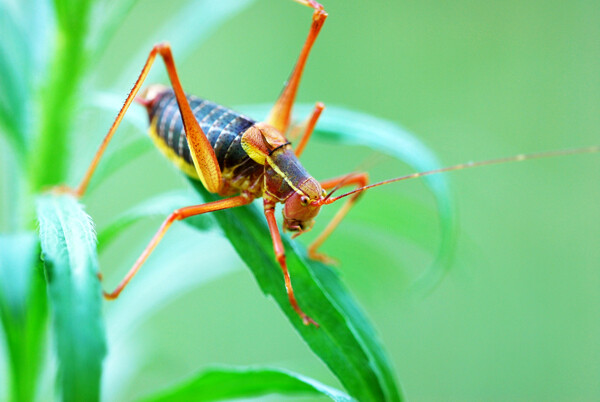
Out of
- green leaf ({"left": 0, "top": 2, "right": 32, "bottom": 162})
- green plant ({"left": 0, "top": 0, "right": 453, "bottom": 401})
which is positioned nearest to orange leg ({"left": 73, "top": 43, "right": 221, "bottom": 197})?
green plant ({"left": 0, "top": 0, "right": 453, "bottom": 401})

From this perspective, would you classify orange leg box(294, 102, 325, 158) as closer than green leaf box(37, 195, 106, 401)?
No

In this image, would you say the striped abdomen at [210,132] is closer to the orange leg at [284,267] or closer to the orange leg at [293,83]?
the orange leg at [293,83]

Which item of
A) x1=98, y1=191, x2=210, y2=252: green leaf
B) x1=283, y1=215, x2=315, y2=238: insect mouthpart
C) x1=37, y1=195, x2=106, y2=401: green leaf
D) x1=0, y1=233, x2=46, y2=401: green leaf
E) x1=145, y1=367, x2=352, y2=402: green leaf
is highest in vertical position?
x1=98, y1=191, x2=210, y2=252: green leaf

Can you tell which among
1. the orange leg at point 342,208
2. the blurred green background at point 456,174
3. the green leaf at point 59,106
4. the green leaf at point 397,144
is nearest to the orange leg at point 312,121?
the green leaf at point 397,144

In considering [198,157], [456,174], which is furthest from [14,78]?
[456,174]

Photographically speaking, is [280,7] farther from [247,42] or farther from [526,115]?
[526,115]

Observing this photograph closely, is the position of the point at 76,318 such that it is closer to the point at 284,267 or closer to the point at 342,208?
the point at 284,267

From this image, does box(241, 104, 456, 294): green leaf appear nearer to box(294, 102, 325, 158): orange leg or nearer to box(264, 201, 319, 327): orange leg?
box(294, 102, 325, 158): orange leg
